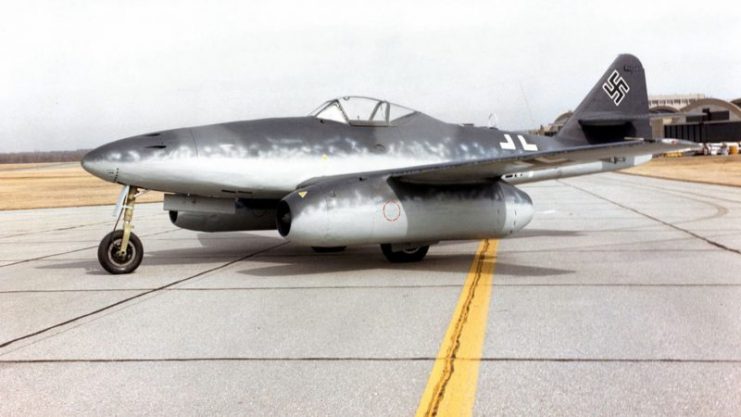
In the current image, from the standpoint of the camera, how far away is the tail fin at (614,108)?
1312 cm

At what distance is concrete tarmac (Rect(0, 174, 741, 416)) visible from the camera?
→ 12.5 feet

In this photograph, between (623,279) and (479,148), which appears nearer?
(623,279)

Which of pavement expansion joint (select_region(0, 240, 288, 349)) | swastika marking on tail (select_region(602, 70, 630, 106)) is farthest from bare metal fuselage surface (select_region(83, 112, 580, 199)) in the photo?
swastika marking on tail (select_region(602, 70, 630, 106))

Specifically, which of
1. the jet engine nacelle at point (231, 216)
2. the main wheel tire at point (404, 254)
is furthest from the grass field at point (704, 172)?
the jet engine nacelle at point (231, 216)

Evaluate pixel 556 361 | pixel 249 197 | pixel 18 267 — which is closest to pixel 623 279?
pixel 556 361

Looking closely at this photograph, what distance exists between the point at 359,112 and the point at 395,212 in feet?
6.78

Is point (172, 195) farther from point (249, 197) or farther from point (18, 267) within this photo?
point (18, 267)

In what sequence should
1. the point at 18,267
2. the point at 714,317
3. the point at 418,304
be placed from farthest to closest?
the point at 18,267 < the point at 418,304 < the point at 714,317

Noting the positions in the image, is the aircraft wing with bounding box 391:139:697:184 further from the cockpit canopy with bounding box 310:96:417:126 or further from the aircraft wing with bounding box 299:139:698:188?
the cockpit canopy with bounding box 310:96:417:126

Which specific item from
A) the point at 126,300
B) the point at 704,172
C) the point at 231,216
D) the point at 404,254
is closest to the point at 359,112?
the point at 404,254

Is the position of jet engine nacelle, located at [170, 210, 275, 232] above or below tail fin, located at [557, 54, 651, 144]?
below

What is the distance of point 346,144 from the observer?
957 cm

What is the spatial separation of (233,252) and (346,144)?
291cm

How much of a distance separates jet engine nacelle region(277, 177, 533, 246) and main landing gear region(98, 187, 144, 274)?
6.60 feet
